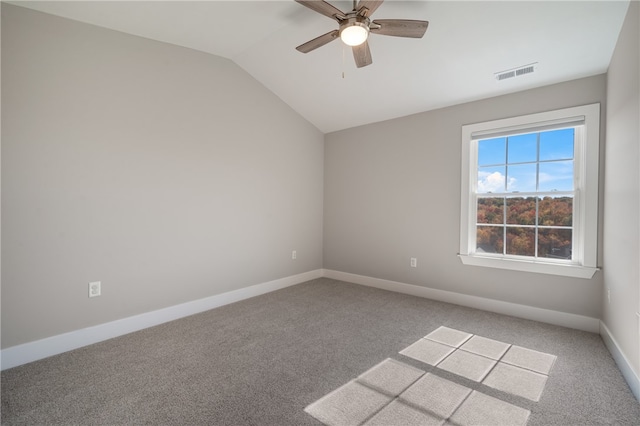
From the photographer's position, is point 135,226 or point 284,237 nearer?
point 135,226

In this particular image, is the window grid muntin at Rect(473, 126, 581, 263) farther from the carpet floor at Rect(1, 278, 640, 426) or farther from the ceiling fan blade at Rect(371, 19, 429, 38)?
the ceiling fan blade at Rect(371, 19, 429, 38)

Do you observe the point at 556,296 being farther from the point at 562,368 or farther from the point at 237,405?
the point at 237,405

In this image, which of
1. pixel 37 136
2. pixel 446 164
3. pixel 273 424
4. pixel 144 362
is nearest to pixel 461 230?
pixel 446 164

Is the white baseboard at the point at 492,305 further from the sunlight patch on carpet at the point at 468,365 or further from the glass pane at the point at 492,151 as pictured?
the glass pane at the point at 492,151

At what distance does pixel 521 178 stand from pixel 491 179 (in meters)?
0.30

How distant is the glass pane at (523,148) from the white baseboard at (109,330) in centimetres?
345

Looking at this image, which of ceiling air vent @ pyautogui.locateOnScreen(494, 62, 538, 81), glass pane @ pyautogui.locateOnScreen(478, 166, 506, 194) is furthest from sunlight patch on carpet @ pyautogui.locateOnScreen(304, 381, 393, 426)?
ceiling air vent @ pyautogui.locateOnScreen(494, 62, 538, 81)

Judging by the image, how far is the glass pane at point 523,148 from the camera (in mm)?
3311

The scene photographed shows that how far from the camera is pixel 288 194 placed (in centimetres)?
456

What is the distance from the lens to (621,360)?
7.32 ft

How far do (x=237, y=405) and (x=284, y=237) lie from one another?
277 centimetres

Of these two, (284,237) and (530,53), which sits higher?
(530,53)

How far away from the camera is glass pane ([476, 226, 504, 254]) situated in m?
3.54

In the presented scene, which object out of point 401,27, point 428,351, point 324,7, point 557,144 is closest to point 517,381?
point 428,351
